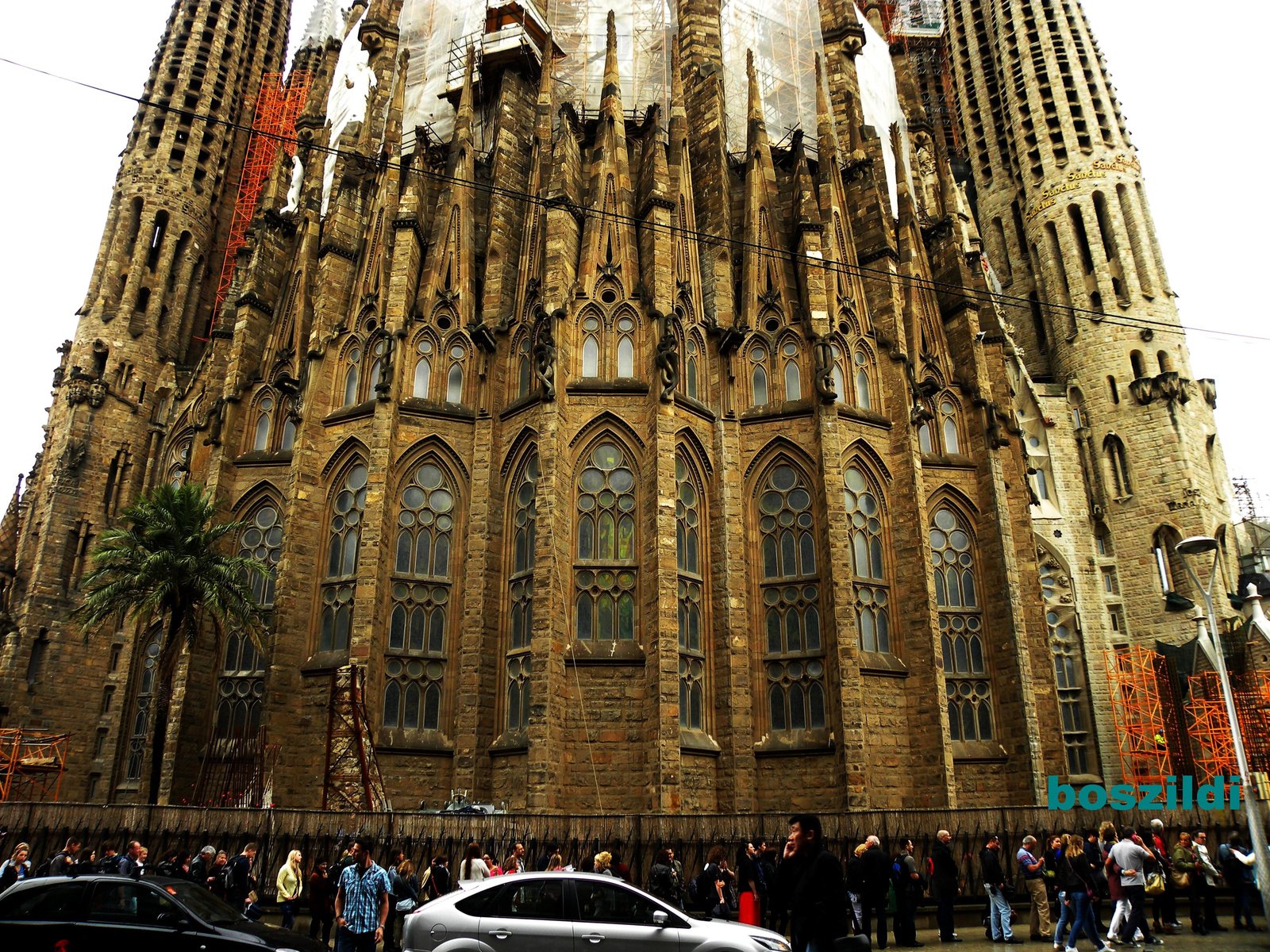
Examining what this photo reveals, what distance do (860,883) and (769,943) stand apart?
10.8 feet

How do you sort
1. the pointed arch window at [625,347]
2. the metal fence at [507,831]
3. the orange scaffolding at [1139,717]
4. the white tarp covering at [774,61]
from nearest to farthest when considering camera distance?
the metal fence at [507,831]
the pointed arch window at [625,347]
the white tarp covering at [774,61]
the orange scaffolding at [1139,717]

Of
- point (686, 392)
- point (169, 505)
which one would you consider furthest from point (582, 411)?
point (169, 505)

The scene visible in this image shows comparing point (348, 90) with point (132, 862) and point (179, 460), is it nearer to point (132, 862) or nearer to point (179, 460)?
point (179, 460)

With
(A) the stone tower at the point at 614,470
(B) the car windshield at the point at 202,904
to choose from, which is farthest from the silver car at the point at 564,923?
(A) the stone tower at the point at 614,470

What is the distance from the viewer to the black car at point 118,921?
9.71 metres

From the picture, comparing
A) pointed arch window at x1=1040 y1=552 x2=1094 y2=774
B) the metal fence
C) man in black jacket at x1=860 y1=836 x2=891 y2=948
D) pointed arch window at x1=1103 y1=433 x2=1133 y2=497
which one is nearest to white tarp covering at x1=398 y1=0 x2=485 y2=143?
the metal fence

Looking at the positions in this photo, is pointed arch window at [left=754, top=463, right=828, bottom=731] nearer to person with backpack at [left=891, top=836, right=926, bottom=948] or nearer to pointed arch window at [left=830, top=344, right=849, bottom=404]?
pointed arch window at [left=830, top=344, right=849, bottom=404]

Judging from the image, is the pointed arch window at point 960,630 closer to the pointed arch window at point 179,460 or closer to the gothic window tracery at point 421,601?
the gothic window tracery at point 421,601

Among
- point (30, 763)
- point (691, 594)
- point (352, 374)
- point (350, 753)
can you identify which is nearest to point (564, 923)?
point (350, 753)

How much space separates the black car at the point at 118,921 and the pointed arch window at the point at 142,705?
1957cm

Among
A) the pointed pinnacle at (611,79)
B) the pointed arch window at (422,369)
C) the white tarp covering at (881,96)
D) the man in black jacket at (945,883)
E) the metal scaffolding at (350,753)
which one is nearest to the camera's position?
the man in black jacket at (945,883)

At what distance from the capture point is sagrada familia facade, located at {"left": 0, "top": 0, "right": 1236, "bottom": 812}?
23484 millimetres

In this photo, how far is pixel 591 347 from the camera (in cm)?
2627

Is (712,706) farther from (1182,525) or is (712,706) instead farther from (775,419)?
(1182,525)
